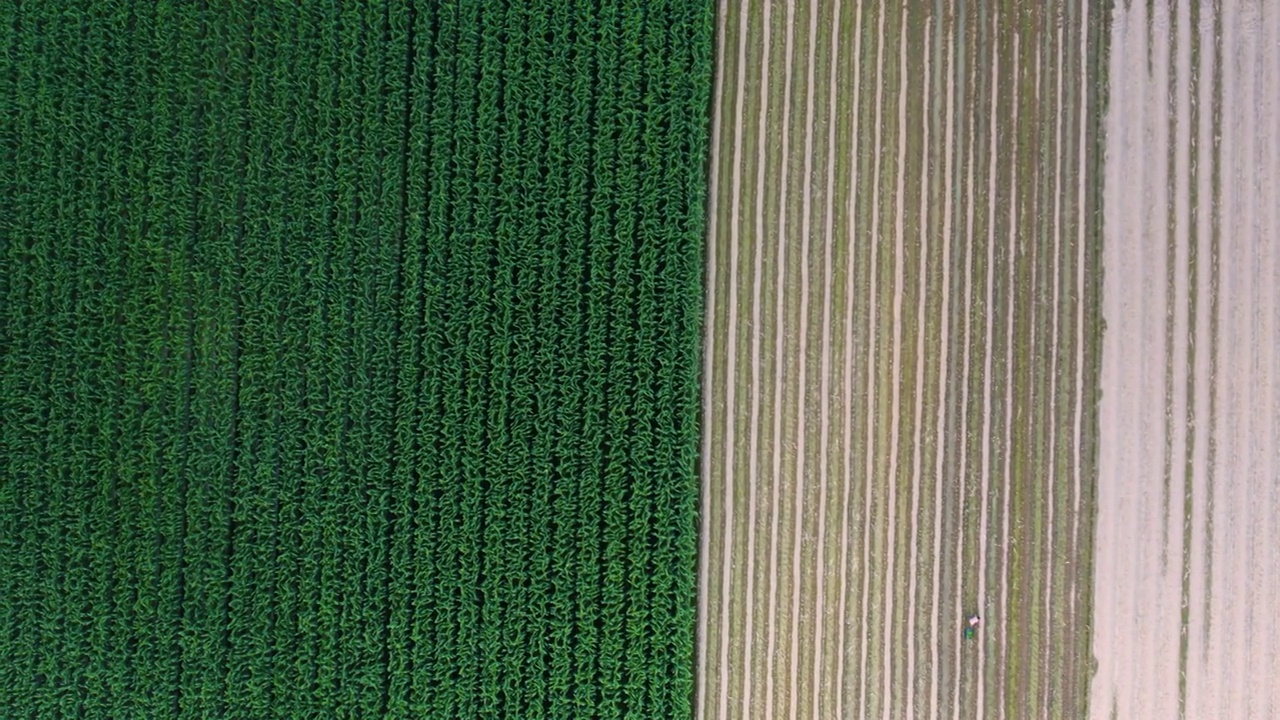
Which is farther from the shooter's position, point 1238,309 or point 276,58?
point 276,58

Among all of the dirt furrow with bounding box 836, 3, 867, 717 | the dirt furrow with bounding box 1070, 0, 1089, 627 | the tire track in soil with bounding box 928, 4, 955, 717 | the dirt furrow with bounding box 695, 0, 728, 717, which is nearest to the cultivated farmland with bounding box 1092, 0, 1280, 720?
the dirt furrow with bounding box 1070, 0, 1089, 627

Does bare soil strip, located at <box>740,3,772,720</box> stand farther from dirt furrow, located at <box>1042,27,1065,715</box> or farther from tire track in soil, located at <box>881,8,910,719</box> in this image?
dirt furrow, located at <box>1042,27,1065,715</box>

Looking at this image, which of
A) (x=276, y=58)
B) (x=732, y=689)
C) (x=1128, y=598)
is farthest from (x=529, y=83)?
(x=1128, y=598)

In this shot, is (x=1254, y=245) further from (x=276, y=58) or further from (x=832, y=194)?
(x=276, y=58)

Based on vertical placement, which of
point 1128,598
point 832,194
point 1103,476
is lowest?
point 1128,598

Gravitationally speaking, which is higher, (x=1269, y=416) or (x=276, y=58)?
(x=276, y=58)
